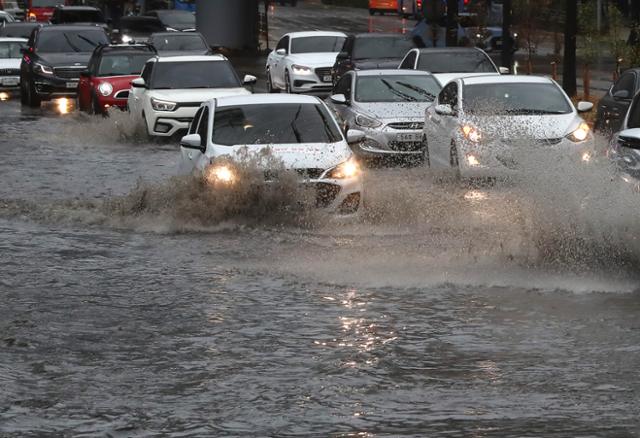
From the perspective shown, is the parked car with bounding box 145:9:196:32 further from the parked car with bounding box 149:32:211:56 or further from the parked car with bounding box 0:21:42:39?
the parked car with bounding box 149:32:211:56

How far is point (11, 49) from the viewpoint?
46312 mm

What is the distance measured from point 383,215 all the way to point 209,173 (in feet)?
6.60

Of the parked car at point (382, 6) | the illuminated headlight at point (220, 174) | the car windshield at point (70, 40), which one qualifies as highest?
the illuminated headlight at point (220, 174)

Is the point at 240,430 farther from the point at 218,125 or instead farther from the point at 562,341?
the point at 218,125

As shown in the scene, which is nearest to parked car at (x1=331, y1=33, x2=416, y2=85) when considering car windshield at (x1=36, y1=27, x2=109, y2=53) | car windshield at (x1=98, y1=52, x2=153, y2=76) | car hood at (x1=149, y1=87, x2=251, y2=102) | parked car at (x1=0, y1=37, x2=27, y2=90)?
car windshield at (x1=98, y1=52, x2=153, y2=76)

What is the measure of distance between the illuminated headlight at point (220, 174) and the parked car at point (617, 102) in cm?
811

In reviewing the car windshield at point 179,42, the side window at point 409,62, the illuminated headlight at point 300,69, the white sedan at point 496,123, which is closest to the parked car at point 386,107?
the white sedan at point 496,123

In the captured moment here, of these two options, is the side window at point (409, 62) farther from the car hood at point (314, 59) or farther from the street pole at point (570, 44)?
the car hood at point (314, 59)

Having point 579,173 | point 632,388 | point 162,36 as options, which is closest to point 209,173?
point 579,173

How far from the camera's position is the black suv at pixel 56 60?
39438mm

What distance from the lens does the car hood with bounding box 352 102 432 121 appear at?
2508 centimetres

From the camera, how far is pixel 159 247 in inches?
641

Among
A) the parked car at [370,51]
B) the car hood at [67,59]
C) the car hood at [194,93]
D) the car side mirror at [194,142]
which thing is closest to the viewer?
the car side mirror at [194,142]

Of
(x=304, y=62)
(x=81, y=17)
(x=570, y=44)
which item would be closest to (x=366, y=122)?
(x=570, y=44)
